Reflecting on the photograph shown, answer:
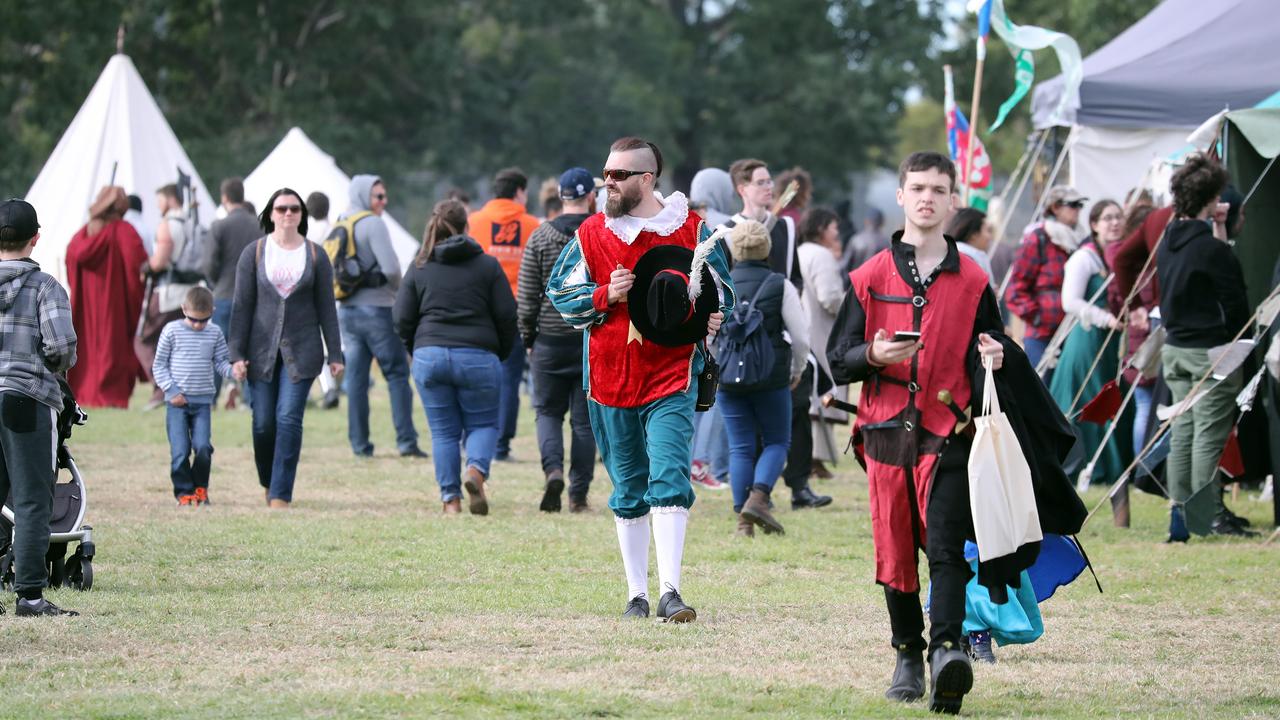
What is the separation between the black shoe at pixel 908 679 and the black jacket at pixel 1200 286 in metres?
4.90

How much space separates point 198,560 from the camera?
9.37m

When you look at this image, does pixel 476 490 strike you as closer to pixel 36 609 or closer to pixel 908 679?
pixel 36 609

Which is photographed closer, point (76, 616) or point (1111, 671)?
point (1111, 671)

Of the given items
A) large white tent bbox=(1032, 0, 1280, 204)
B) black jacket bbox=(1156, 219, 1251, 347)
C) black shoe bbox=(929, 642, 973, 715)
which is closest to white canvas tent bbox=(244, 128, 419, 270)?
large white tent bbox=(1032, 0, 1280, 204)

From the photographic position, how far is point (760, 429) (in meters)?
10.9

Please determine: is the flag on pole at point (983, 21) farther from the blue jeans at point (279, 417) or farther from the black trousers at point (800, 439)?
the blue jeans at point (279, 417)

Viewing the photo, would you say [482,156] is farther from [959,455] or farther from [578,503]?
[959,455]

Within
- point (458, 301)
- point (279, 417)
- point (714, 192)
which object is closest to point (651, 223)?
point (458, 301)

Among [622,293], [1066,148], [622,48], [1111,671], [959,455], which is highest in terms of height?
[622,48]

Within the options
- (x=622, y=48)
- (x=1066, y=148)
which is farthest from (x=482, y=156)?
(x=1066, y=148)

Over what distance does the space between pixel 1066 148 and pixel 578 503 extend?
6.18 m

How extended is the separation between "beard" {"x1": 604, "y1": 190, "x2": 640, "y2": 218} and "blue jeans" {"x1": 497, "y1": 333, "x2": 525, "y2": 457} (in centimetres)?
676

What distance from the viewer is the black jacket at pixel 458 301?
441 inches

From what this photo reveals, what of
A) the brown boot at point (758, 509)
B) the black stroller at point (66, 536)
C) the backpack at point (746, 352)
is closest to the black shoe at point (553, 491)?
the brown boot at point (758, 509)
